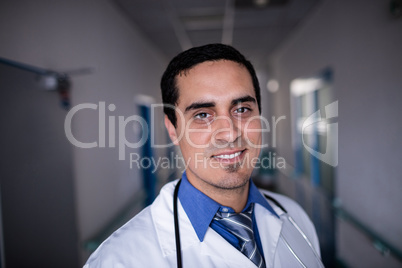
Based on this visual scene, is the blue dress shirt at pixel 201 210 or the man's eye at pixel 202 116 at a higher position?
the man's eye at pixel 202 116

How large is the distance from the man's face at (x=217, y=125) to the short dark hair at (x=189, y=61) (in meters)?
0.02

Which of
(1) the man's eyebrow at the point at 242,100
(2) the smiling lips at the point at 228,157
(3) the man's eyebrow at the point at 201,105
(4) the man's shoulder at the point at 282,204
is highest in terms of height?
(1) the man's eyebrow at the point at 242,100

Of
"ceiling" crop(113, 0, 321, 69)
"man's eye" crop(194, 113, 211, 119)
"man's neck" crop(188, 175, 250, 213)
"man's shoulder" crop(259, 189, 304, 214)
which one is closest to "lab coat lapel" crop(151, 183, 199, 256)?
"man's neck" crop(188, 175, 250, 213)

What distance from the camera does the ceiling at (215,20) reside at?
3035 millimetres

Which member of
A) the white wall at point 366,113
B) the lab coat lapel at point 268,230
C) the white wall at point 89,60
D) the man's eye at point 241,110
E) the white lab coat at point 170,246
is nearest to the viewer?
the white lab coat at point 170,246

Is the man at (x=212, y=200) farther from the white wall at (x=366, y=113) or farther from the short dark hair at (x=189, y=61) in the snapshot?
the white wall at (x=366, y=113)

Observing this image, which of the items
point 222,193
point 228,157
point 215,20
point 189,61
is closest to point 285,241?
point 222,193

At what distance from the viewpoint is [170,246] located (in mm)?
865

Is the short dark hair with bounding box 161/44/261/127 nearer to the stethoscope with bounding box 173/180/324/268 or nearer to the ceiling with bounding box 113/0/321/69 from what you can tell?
the stethoscope with bounding box 173/180/324/268

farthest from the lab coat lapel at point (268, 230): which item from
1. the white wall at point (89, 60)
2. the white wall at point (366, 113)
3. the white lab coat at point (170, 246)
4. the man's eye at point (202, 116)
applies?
the white wall at point (89, 60)

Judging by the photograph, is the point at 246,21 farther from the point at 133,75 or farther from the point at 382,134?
the point at 382,134

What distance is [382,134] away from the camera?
1971mm

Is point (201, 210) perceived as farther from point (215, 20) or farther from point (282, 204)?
point (215, 20)

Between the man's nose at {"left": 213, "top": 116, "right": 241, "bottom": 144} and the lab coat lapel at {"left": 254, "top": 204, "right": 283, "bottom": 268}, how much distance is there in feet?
1.30
